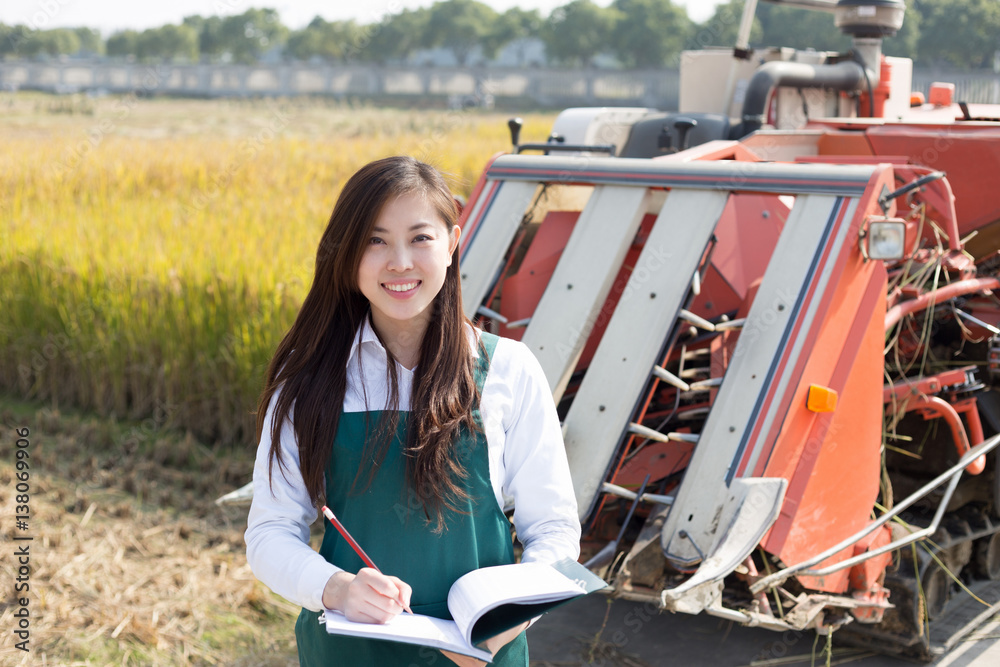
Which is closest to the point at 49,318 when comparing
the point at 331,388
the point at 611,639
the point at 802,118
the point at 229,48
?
the point at 611,639

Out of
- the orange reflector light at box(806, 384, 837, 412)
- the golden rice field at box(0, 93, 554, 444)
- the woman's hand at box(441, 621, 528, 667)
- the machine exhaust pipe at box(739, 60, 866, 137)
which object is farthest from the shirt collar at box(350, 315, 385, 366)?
the machine exhaust pipe at box(739, 60, 866, 137)

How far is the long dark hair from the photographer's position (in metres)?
1.73

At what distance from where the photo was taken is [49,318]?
21.3 ft

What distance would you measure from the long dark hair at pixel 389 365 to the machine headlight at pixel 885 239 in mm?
1846

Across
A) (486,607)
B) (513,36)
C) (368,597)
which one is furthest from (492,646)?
(513,36)

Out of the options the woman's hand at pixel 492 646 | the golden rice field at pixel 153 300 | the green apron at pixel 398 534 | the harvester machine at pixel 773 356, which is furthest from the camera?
the golden rice field at pixel 153 300

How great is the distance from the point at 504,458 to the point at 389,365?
28 centimetres

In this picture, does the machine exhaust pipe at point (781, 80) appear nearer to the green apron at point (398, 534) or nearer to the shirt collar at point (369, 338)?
the shirt collar at point (369, 338)

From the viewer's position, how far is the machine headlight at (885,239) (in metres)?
3.11

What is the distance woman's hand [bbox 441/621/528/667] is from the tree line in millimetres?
50057

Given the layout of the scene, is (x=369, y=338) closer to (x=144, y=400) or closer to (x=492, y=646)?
(x=492, y=646)

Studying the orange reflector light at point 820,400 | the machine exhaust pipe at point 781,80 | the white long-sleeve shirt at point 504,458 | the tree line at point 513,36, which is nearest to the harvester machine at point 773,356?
the orange reflector light at point 820,400

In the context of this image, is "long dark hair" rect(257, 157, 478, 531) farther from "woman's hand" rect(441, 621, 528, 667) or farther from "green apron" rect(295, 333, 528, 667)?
"woman's hand" rect(441, 621, 528, 667)

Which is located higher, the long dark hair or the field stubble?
the long dark hair
